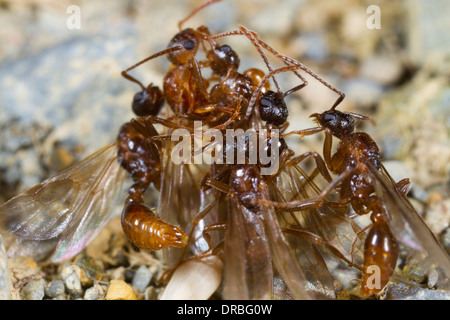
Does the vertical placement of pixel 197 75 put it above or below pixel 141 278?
above

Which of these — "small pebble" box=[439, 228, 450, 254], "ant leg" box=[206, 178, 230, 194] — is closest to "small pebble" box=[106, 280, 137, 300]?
"ant leg" box=[206, 178, 230, 194]

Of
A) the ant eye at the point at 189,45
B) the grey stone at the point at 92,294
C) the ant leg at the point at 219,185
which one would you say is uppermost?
the ant eye at the point at 189,45

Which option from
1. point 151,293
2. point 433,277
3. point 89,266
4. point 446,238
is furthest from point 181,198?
point 446,238

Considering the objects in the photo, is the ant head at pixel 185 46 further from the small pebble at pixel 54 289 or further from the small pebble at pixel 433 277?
the small pebble at pixel 433 277

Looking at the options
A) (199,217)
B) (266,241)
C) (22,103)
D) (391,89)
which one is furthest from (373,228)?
(22,103)

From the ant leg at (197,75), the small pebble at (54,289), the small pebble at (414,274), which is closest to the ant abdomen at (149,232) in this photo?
the small pebble at (54,289)

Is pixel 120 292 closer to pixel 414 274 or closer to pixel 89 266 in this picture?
pixel 89 266
